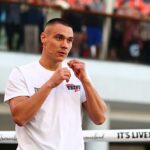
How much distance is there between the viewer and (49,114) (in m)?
3.42

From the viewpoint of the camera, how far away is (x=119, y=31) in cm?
1009

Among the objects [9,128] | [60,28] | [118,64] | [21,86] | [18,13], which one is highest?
[18,13]

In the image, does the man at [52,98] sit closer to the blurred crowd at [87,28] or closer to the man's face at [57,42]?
the man's face at [57,42]

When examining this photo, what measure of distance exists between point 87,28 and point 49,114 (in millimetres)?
6402

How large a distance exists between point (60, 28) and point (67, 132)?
0.60m

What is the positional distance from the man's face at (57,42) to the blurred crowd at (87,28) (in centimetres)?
589

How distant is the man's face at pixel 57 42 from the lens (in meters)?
3.48

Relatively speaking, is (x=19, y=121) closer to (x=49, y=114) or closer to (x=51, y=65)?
(x=49, y=114)

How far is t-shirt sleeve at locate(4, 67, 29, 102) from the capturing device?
3.45 metres

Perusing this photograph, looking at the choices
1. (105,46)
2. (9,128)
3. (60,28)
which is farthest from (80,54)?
(60,28)

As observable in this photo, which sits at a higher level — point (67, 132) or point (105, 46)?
point (105, 46)

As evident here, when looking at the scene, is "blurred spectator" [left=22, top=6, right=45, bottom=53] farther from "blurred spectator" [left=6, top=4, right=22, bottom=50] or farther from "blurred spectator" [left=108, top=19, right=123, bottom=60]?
"blurred spectator" [left=108, top=19, right=123, bottom=60]

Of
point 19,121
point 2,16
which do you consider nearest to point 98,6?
point 2,16

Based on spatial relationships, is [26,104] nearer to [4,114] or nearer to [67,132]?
[67,132]
